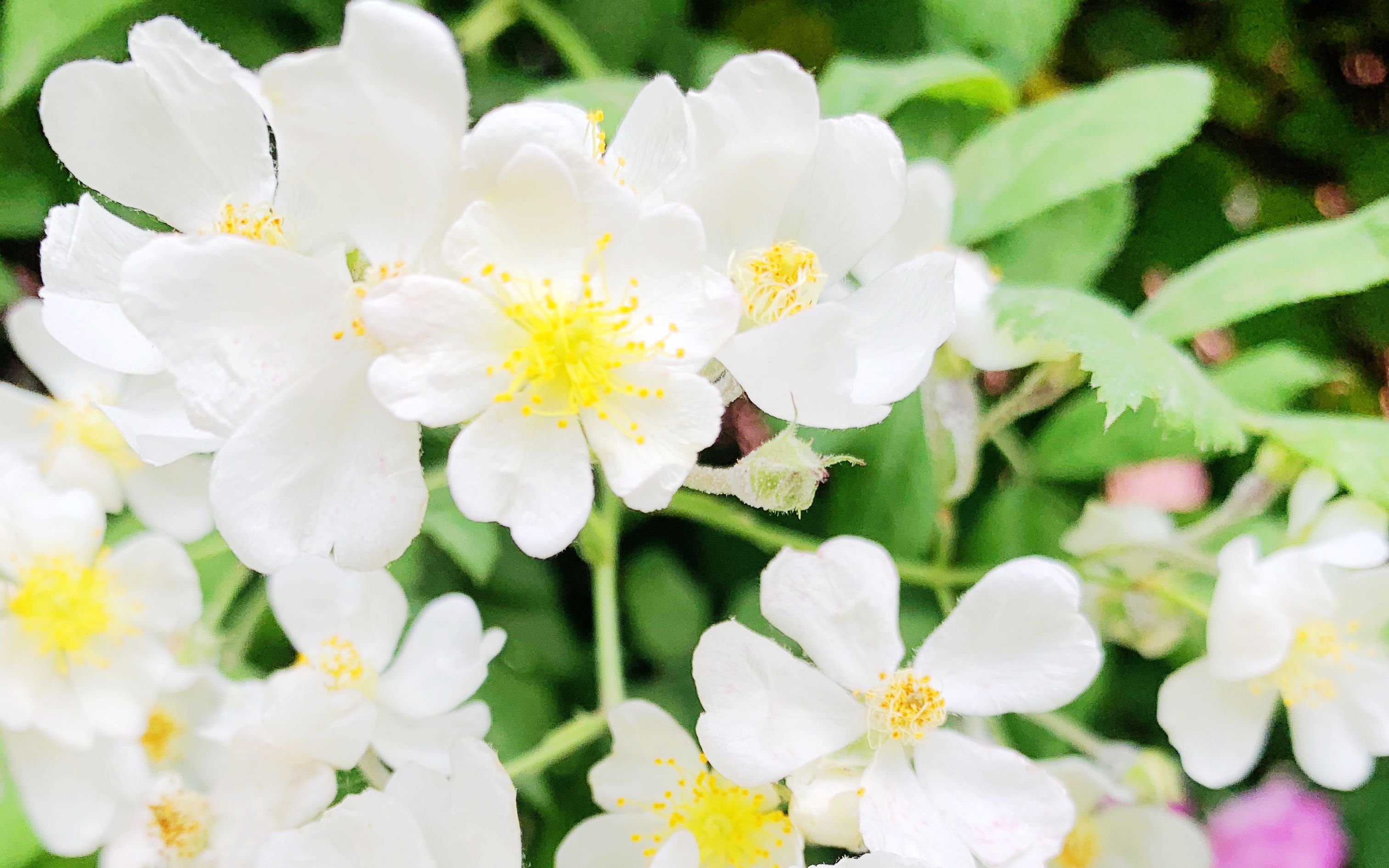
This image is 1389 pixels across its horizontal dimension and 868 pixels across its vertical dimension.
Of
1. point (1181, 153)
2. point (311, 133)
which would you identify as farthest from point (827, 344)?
point (1181, 153)

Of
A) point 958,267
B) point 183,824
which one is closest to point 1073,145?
point 958,267

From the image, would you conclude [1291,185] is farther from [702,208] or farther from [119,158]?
[119,158]

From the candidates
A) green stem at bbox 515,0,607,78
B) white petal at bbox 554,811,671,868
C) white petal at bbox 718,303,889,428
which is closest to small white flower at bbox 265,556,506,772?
white petal at bbox 554,811,671,868

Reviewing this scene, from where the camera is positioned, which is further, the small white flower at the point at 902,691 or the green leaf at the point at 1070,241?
the green leaf at the point at 1070,241

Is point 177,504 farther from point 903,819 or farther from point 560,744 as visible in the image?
point 903,819

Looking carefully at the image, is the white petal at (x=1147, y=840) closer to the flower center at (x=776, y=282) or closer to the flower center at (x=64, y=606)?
the flower center at (x=776, y=282)

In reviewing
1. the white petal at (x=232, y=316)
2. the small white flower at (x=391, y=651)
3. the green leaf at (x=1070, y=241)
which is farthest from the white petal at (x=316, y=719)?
the green leaf at (x=1070, y=241)

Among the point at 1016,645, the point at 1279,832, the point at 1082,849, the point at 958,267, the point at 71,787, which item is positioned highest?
the point at 958,267
